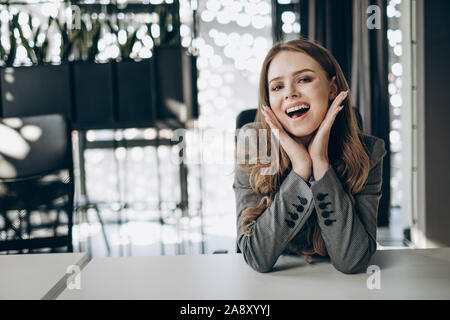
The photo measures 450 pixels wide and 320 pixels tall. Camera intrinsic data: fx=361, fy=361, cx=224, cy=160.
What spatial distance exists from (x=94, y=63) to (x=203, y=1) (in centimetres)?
240

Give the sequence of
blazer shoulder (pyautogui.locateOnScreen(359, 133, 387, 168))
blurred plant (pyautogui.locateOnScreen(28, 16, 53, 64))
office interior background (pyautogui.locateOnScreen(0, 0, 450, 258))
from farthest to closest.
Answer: blurred plant (pyautogui.locateOnScreen(28, 16, 53, 64)) → office interior background (pyautogui.locateOnScreen(0, 0, 450, 258)) → blazer shoulder (pyautogui.locateOnScreen(359, 133, 387, 168))

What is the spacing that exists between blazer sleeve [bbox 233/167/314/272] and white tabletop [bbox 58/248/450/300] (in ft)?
0.14

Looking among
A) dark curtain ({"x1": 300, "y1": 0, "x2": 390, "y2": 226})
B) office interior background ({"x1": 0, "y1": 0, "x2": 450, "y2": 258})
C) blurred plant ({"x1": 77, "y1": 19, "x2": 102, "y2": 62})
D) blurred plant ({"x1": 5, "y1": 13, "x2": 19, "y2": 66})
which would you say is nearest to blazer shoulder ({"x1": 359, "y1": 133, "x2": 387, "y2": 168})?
office interior background ({"x1": 0, "y1": 0, "x2": 450, "y2": 258})

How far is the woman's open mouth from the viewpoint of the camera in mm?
894

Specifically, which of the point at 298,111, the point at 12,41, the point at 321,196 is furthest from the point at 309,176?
the point at 12,41

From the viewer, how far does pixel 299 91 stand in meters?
0.89

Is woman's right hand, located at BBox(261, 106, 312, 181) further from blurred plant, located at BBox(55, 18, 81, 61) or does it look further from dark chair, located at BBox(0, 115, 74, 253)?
blurred plant, located at BBox(55, 18, 81, 61)

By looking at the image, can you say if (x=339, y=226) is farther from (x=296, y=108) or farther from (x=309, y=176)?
(x=296, y=108)

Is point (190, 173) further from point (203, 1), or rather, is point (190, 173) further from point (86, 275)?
point (86, 275)

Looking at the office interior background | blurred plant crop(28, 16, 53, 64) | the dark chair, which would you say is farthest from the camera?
blurred plant crop(28, 16, 53, 64)

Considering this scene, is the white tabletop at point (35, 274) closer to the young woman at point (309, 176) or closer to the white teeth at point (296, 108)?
the young woman at point (309, 176)

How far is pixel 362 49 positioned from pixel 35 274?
311 cm

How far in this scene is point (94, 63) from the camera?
2.30 m
